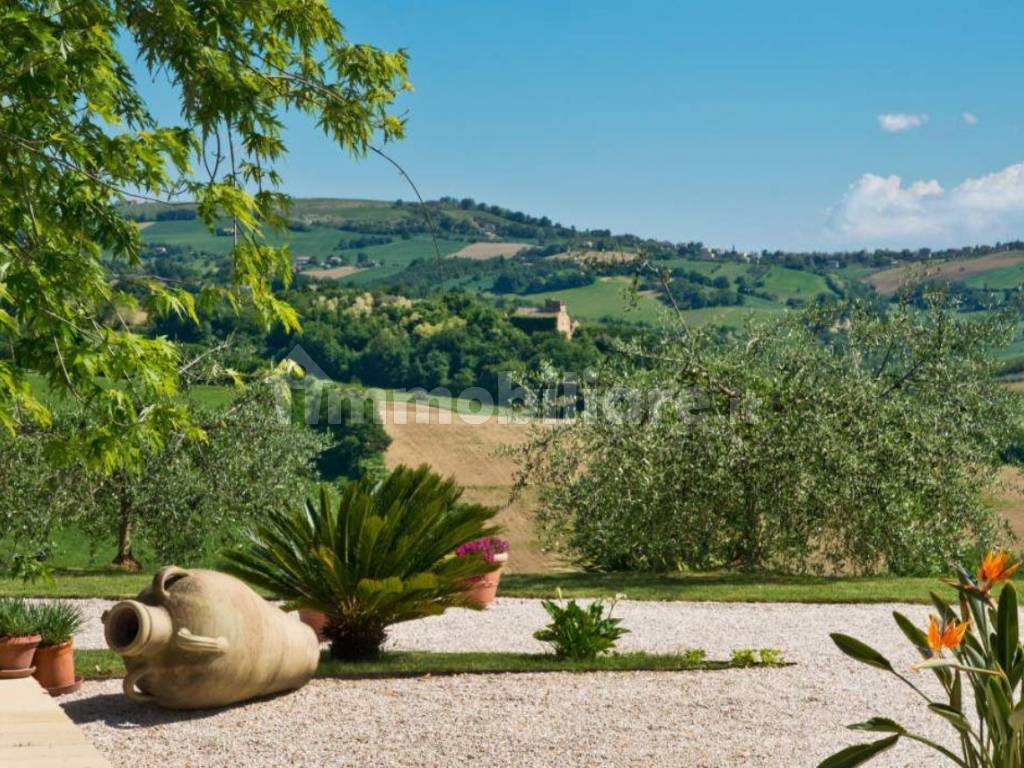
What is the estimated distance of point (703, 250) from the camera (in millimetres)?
138125

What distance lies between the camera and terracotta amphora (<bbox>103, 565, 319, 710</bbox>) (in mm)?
7176

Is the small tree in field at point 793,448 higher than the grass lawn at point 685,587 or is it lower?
higher

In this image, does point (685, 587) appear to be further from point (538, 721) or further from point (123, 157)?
point (123, 157)

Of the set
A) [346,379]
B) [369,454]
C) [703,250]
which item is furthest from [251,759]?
[703,250]

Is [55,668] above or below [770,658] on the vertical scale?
above

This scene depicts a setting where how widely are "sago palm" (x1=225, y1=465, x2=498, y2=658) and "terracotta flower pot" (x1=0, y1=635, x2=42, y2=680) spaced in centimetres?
156

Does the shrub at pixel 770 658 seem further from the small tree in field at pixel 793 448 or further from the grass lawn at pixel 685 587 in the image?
the small tree in field at pixel 793 448

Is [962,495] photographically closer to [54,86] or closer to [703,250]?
[54,86]

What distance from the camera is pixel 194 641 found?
7.21 metres

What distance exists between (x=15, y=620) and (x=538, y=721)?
348cm

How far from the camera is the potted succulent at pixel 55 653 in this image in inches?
320

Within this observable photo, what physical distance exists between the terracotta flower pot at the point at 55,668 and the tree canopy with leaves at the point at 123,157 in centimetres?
141

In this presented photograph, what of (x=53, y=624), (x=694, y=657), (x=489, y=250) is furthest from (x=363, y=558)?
(x=489, y=250)

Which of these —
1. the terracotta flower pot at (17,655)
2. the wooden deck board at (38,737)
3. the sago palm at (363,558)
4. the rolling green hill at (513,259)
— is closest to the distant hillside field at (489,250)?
the rolling green hill at (513,259)
